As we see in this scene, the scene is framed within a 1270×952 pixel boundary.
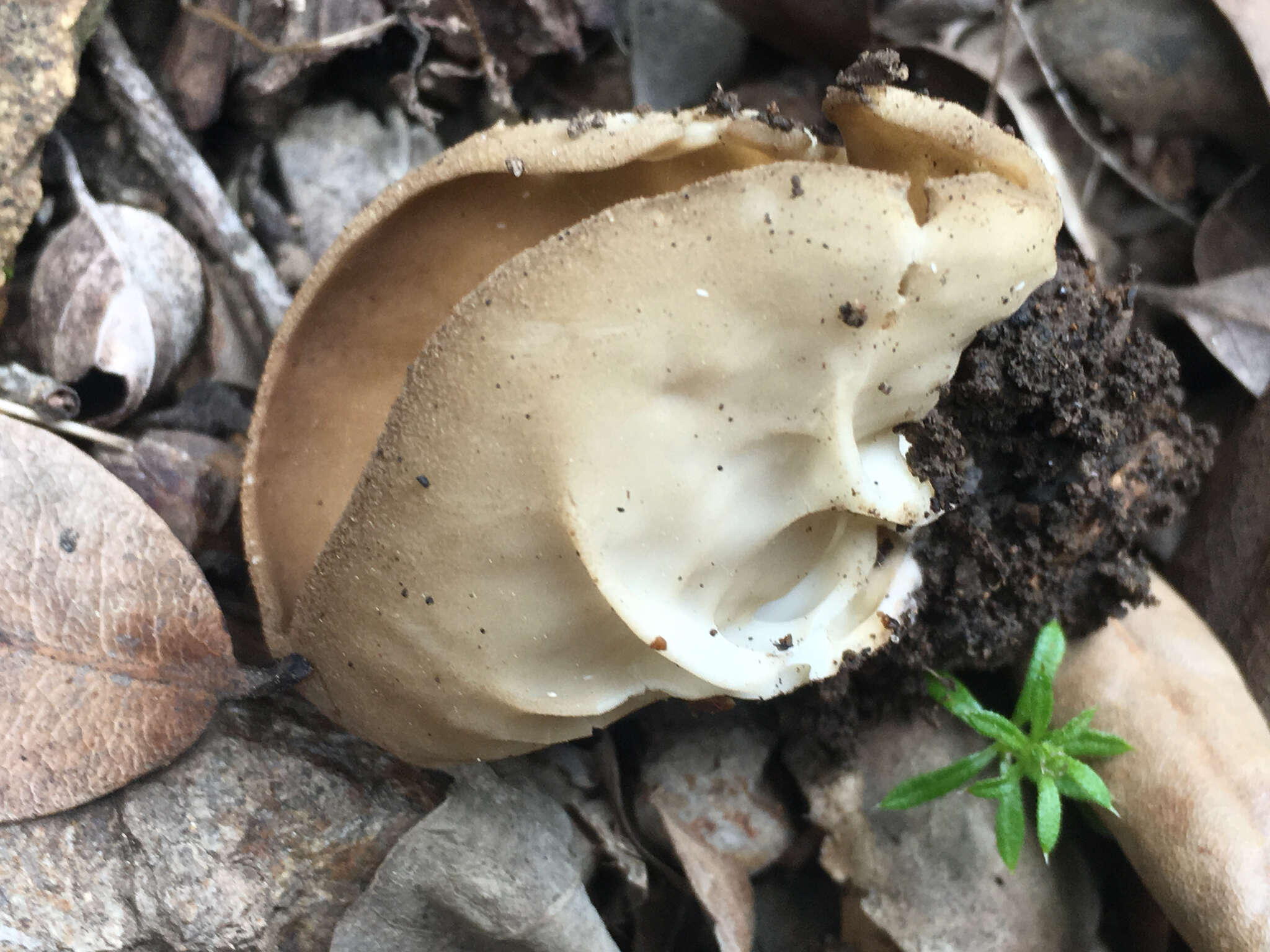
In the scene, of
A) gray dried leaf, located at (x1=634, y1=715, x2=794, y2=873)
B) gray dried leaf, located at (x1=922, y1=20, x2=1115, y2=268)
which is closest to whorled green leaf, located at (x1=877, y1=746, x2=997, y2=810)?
gray dried leaf, located at (x1=634, y1=715, x2=794, y2=873)

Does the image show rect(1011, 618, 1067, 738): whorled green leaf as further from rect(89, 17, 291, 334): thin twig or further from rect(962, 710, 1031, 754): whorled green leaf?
rect(89, 17, 291, 334): thin twig

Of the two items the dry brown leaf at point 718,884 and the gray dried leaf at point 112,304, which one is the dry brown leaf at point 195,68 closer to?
the gray dried leaf at point 112,304

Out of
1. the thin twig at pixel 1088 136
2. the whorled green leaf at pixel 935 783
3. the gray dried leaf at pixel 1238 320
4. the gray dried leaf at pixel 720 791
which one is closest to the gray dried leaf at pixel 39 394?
the gray dried leaf at pixel 720 791

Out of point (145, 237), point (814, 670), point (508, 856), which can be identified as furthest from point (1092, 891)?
point (145, 237)

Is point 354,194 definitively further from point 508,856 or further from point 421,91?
point 508,856

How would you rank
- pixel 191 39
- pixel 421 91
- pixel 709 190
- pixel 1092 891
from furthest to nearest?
pixel 421 91 → pixel 191 39 → pixel 1092 891 → pixel 709 190

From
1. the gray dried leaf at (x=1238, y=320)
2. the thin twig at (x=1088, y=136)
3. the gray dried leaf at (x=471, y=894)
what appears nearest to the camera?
the gray dried leaf at (x=471, y=894)
